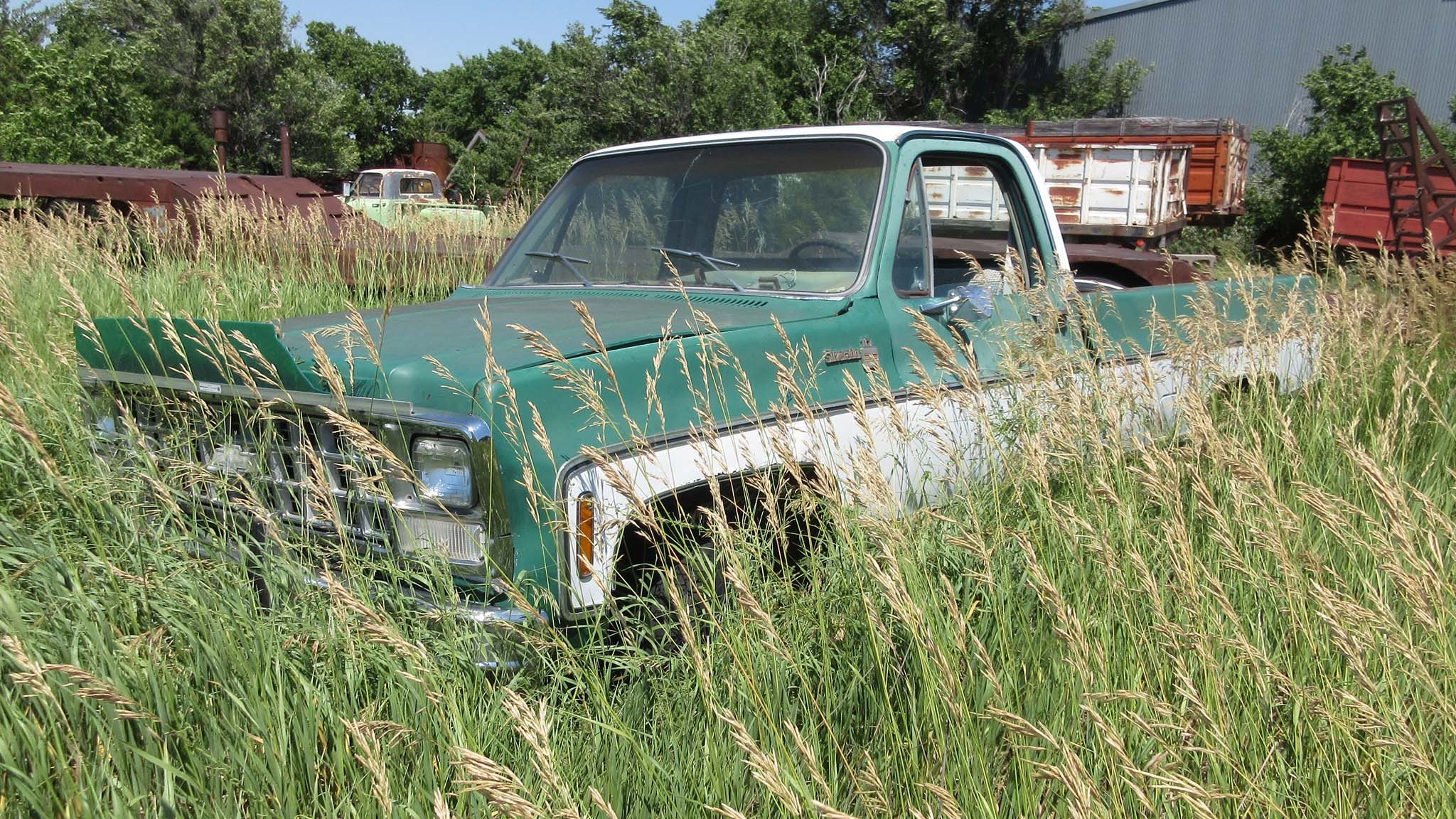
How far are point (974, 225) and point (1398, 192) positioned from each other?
1192 centimetres

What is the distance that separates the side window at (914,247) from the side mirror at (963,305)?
0.31 feet

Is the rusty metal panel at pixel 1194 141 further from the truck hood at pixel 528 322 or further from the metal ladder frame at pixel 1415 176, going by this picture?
the truck hood at pixel 528 322

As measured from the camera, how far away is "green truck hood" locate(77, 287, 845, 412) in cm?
254

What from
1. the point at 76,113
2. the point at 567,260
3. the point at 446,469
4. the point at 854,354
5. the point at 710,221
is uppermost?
the point at 76,113

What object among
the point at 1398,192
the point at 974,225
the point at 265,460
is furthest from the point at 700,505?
the point at 1398,192

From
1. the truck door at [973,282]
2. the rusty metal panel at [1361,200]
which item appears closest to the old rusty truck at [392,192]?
the truck door at [973,282]

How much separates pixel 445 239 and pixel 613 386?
5.84 meters

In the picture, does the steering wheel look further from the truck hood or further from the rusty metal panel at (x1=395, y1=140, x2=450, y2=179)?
the rusty metal panel at (x1=395, y1=140, x2=450, y2=179)

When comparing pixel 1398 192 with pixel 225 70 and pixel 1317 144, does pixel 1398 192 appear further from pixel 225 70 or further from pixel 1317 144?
pixel 225 70

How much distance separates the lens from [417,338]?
115 inches

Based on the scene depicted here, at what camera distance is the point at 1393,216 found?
42.1 ft

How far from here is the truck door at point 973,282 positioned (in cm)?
338

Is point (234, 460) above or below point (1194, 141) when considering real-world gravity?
below

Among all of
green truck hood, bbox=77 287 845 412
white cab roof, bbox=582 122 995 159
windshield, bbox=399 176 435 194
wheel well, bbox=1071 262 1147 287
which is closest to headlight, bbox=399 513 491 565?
green truck hood, bbox=77 287 845 412
